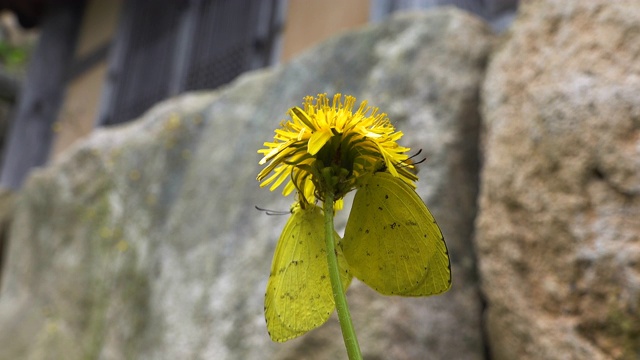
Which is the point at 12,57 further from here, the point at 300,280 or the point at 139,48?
the point at 300,280

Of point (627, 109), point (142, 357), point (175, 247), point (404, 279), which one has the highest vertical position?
point (404, 279)

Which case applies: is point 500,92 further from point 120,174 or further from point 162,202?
point 120,174

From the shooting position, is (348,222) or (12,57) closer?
(348,222)

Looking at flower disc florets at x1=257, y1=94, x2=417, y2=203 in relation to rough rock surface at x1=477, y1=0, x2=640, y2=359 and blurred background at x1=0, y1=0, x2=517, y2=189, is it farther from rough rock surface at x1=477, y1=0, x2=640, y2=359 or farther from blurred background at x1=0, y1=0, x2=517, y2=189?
blurred background at x1=0, y1=0, x2=517, y2=189

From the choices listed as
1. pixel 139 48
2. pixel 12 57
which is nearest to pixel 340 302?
pixel 139 48

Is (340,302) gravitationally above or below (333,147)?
below

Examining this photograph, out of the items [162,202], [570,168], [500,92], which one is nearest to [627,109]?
[570,168]

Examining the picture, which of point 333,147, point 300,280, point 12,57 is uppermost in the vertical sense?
point 12,57
